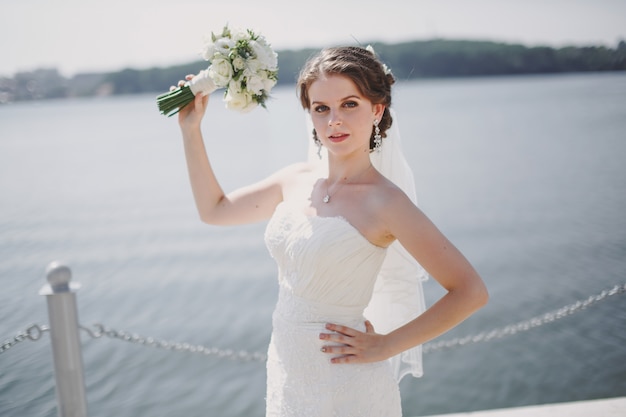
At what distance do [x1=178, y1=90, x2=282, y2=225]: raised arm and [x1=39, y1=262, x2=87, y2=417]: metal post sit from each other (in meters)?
0.69

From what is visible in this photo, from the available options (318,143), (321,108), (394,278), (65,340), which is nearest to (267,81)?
(318,143)

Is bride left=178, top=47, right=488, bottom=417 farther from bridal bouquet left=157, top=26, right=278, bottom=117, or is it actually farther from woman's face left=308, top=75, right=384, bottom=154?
bridal bouquet left=157, top=26, right=278, bottom=117

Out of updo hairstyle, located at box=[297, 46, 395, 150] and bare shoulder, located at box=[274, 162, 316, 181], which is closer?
updo hairstyle, located at box=[297, 46, 395, 150]

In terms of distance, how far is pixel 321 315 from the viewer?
2395mm

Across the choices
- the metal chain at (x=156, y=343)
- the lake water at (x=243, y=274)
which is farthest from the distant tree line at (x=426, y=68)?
the metal chain at (x=156, y=343)

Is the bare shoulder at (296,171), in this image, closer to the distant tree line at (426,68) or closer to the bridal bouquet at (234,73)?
the bridal bouquet at (234,73)

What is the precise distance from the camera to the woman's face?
2385 mm

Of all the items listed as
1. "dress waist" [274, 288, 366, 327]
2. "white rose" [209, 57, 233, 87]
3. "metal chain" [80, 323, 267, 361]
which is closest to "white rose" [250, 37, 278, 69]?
"white rose" [209, 57, 233, 87]

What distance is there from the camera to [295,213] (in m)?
2.46

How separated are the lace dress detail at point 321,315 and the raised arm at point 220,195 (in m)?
0.37

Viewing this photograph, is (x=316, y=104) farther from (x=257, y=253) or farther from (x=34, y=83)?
A: (x=34, y=83)

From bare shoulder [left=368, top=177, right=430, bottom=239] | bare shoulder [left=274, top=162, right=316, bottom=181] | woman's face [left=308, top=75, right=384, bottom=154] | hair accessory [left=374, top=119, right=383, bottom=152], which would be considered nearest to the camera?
bare shoulder [left=368, top=177, right=430, bottom=239]

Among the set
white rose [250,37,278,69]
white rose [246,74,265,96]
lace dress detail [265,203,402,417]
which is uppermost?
white rose [250,37,278,69]

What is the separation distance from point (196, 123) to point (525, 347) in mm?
5543
